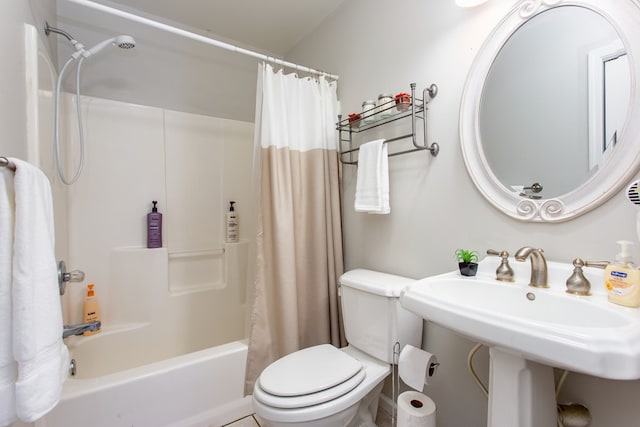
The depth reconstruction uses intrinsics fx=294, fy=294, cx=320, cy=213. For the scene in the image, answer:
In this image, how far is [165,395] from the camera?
138cm

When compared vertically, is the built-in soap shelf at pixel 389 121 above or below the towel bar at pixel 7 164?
above

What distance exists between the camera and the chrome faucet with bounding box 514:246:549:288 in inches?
37.2

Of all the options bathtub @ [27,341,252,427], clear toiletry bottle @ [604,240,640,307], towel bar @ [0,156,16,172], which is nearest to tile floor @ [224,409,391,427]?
bathtub @ [27,341,252,427]

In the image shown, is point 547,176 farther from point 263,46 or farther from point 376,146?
point 263,46

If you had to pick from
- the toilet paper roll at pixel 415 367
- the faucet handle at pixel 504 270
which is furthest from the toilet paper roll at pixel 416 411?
the faucet handle at pixel 504 270

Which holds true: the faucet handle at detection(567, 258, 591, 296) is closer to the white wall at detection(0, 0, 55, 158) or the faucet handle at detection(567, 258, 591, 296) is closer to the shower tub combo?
the shower tub combo

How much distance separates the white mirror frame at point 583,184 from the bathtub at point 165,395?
57.0 inches

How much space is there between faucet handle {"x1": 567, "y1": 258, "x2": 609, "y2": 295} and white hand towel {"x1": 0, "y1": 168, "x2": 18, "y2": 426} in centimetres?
148

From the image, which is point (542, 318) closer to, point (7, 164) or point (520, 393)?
point (520, 393)

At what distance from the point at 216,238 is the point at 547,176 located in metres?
2.00

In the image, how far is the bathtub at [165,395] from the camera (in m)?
1.21

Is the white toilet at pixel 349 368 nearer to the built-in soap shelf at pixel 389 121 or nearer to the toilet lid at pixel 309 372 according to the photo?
the toilet lid at pixel 309 372

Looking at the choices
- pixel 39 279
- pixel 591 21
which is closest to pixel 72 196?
pixel 39 279

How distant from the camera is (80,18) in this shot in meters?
1.80
